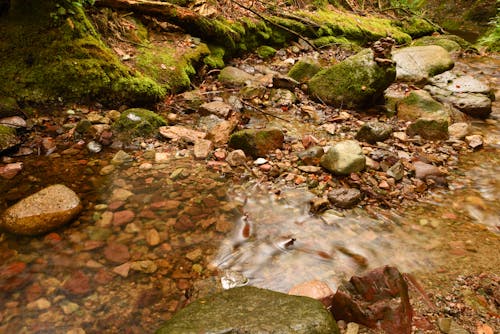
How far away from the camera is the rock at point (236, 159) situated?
3760 mm

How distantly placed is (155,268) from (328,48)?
8.40 metres

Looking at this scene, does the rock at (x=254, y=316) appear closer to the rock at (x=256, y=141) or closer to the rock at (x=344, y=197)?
the rock at (x=344, y=197)

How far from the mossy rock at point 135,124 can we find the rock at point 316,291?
271 cm

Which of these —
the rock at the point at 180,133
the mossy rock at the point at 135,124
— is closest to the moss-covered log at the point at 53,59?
the mossy rock at the point at 135,124

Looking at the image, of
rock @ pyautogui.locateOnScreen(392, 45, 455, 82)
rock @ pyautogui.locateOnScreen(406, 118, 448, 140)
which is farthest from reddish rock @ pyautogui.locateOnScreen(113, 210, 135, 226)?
rock @ pyautogui.locateOnScreen(392, 45, 455, 82)

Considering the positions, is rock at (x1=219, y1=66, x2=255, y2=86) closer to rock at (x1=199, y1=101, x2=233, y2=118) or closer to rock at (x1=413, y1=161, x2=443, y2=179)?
rock at (x1=199, y1=101, x2=233, y2=118)

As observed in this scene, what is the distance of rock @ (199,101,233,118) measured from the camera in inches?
189

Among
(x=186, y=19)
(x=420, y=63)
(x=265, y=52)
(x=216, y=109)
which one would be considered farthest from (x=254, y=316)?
(x=265, y=52)

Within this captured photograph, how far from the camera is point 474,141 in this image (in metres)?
4.49

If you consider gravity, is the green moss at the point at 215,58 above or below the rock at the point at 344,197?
above

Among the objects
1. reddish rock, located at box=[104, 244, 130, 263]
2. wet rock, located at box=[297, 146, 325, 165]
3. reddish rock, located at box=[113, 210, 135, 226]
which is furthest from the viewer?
wet rock, located at box=[297, 146, 325, 165]

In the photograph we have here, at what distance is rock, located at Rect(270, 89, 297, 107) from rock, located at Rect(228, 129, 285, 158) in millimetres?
1590

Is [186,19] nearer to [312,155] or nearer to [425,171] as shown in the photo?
[312,155]

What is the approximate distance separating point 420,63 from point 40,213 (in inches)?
286
